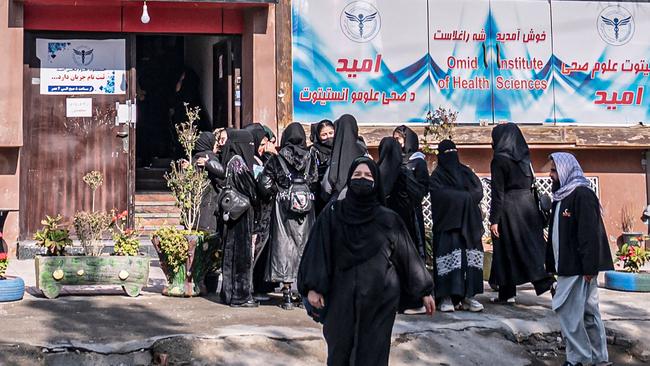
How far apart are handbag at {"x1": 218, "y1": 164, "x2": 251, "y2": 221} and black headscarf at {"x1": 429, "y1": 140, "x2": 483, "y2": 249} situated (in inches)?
68.5

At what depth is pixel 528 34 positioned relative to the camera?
40.4 ft

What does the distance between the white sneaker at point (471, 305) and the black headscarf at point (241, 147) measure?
2.31 meters

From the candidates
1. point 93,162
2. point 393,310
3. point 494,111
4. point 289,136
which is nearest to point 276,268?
point 289,136

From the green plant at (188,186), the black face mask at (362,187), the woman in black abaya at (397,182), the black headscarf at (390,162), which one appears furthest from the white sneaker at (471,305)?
the black face mask at (362,187)

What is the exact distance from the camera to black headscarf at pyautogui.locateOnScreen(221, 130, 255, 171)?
7.88m

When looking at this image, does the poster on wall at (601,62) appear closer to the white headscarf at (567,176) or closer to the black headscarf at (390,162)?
the black headscarf at (390,162)

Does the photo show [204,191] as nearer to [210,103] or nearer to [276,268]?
[276,268]

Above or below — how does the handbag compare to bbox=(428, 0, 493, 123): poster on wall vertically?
below

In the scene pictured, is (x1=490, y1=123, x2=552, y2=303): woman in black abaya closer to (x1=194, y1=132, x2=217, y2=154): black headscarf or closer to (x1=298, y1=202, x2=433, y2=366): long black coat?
(x1=194, y1=132, x2=217, y2=154): black headscarf

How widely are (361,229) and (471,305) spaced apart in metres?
3.29

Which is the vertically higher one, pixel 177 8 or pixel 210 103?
pixel 177 8

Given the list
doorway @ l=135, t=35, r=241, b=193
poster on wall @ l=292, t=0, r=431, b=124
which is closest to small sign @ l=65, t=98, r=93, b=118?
doorway @ l=135, t=35, r=241, b=193

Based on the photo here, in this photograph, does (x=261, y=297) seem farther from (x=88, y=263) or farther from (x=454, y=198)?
(x=454, y=198)

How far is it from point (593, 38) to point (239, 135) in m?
6.79
